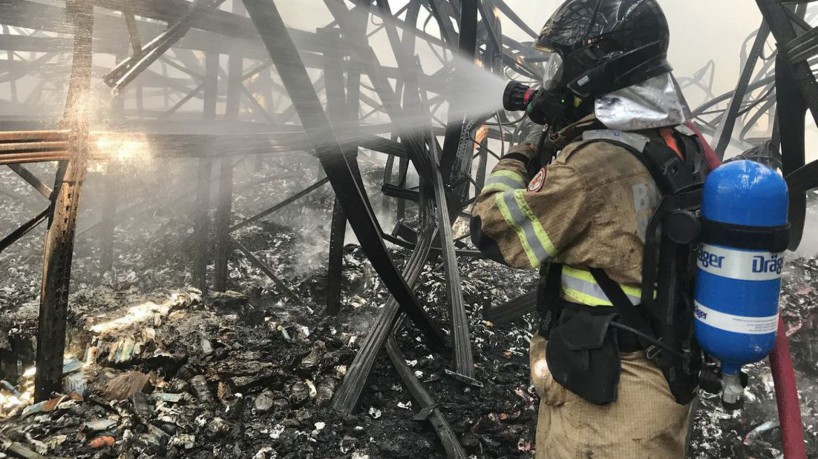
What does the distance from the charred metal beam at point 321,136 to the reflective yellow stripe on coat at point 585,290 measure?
1.45m

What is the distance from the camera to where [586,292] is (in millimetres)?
1455

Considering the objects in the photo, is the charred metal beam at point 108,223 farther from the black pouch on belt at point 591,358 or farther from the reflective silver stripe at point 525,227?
the black pouch on belt at point 591,358

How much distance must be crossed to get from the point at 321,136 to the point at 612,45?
1540mm

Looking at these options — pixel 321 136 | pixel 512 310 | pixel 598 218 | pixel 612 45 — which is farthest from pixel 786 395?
pixel 512 310

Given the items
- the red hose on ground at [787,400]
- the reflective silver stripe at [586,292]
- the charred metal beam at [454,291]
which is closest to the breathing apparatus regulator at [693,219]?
the reflective silver stripe at [586,292]

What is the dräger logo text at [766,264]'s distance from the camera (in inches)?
46.1

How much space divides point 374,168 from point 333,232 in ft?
23.8

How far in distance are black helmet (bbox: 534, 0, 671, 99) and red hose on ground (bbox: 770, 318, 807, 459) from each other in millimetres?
1067

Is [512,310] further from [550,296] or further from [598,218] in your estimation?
[598,218]

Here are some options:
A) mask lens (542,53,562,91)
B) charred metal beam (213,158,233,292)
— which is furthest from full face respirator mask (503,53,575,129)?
charred metal beam (213,158,233,292)

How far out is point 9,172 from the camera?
8531 millimetres


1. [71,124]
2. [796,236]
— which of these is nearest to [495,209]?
[71,124]

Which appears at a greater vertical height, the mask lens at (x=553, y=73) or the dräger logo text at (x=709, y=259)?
the mask lens at (x=553, y=73)

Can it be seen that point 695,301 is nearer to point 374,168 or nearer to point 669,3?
point 374,168
